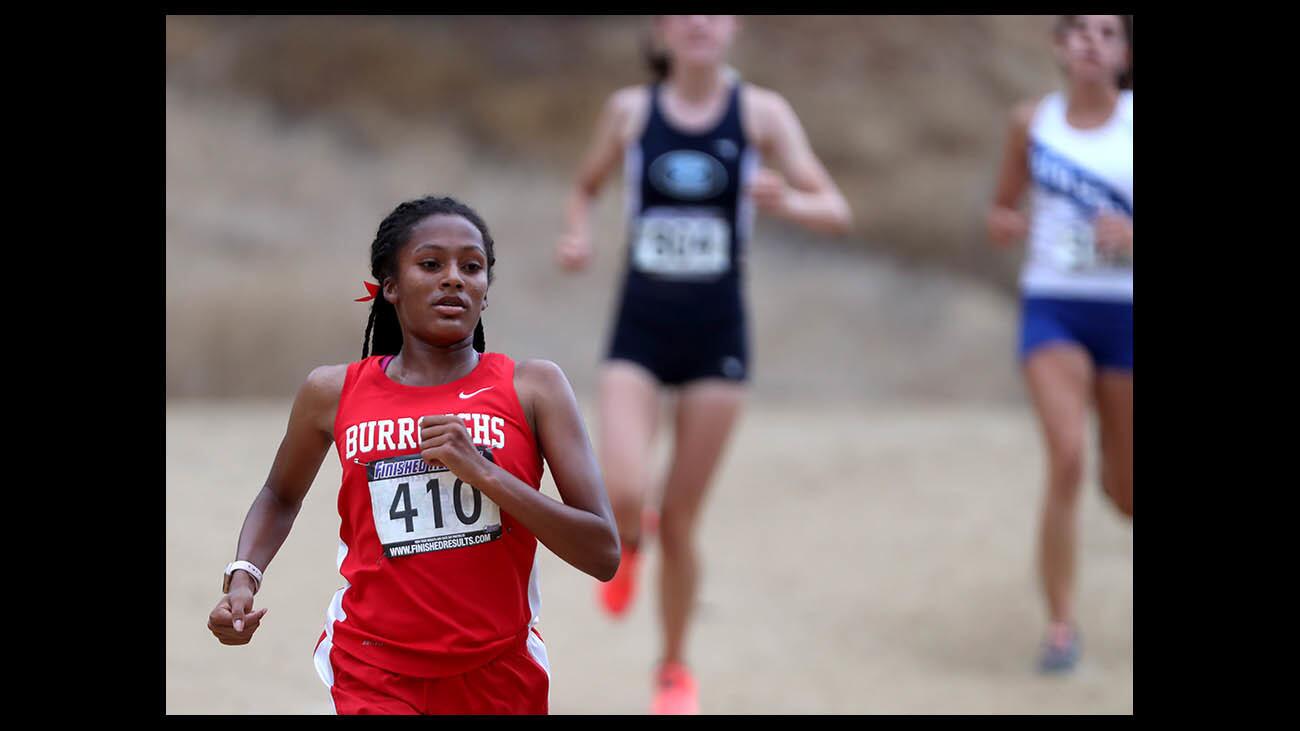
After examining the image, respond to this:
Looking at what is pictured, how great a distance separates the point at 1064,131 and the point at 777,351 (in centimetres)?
1032

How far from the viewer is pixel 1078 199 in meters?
6.00

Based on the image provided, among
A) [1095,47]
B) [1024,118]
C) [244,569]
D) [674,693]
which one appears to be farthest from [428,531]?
[1024,118]

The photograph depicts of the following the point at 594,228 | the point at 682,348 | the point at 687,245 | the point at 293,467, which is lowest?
the point at 293,467

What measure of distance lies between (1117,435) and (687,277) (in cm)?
173

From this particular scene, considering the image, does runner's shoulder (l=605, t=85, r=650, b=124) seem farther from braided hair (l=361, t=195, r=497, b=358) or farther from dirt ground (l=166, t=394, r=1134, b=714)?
braided hair (l=361, t=195, r=497, b=358)

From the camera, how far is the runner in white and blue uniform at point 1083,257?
231 inches

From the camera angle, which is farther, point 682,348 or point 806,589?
point 806,589

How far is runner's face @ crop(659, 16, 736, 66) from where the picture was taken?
5852mm

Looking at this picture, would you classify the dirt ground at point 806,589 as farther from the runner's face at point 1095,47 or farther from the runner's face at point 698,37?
the runner's face at point 1095,47

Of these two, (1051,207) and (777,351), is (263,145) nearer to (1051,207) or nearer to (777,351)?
(777,351)

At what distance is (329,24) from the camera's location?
1756cm

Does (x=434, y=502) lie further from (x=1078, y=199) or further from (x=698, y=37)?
(x=1078, y=199)

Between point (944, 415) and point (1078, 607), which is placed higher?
point (944, 415)
